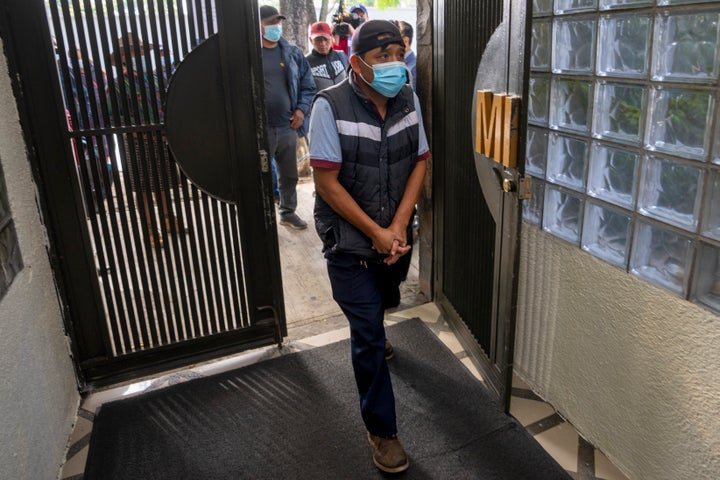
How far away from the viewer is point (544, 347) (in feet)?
7.09

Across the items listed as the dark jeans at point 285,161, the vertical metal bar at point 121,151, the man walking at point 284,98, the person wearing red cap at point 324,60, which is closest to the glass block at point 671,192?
the vertical metal bar at point 121,151

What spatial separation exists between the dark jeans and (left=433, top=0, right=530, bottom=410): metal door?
1.78m

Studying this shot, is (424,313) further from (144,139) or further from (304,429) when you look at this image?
(144,139)

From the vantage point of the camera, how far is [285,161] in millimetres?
4305

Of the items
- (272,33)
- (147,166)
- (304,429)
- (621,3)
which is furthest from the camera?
(272,33)

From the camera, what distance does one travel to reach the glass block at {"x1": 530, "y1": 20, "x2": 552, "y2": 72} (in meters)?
1.83

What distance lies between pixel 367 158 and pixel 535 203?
2.23ft

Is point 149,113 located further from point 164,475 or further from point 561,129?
point 561,129

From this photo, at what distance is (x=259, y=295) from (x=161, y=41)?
1.18 meters

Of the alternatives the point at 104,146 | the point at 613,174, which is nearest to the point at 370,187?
the point at 613,174

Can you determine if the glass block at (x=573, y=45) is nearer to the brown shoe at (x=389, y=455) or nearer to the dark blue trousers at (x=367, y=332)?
the dark blue trousers at (x=367, y=332)

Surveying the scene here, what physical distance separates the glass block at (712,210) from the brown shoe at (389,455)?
1177 millimetres

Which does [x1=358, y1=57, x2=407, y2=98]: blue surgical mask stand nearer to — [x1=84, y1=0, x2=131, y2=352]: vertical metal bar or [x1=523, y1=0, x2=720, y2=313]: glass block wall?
[x1=523, y1=0, x2=720, y2=313]: glass block wall

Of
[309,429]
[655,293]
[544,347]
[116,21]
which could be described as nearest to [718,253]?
[655,293]
